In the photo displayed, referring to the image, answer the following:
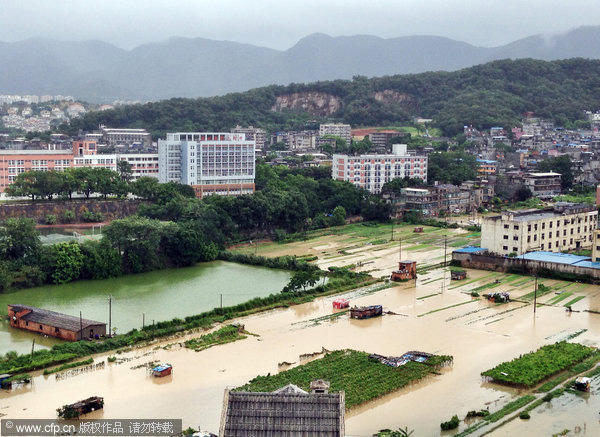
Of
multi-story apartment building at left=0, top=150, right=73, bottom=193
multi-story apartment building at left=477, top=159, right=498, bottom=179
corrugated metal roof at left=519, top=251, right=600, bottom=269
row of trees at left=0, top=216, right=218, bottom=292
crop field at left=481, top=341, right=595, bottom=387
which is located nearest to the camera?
crop field at left=481, top=341, right=595, bottom=387

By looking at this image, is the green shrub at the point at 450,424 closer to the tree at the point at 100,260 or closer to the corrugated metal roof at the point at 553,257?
the corrugated metal roof at the point at 553,257

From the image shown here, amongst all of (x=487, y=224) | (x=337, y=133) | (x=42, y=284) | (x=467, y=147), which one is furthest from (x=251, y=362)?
(x=337, y=133)

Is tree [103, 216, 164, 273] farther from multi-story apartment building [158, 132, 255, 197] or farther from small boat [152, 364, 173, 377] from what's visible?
multi-story apartment building [158, 132, 255, 197]

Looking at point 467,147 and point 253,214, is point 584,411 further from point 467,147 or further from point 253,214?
point 467,147

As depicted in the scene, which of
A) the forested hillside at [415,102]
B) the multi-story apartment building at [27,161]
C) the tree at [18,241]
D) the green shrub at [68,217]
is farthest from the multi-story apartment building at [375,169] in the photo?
the forested hillside at [415,102]

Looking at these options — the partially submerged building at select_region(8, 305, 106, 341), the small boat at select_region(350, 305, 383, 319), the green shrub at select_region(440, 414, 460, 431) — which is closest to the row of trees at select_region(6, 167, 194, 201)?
the partially submerged building at select_region(8, 305, 106, 341)

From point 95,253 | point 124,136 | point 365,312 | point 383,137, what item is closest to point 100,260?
point 95,253
